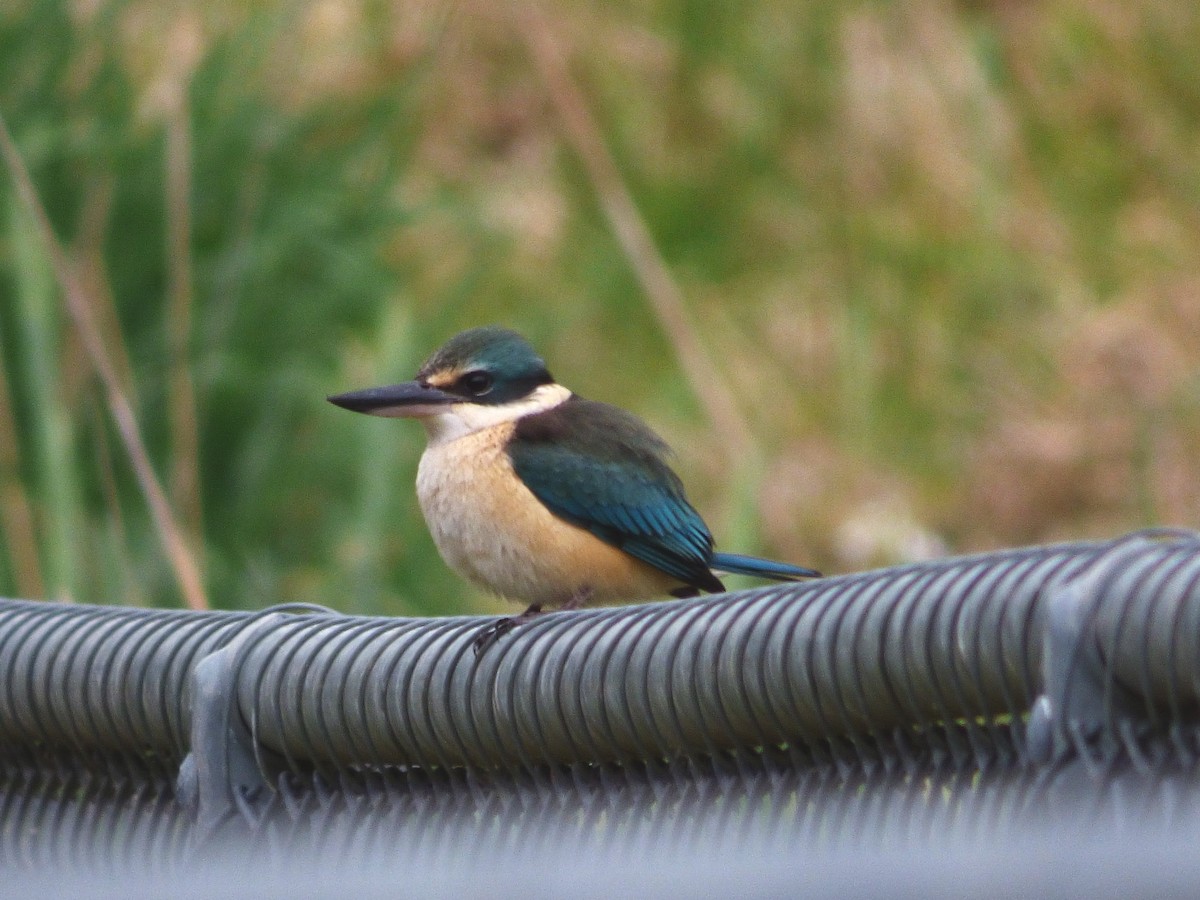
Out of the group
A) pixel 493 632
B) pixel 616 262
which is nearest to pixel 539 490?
pixel 493 632

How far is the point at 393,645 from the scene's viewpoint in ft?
5.21

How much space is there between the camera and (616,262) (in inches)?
215

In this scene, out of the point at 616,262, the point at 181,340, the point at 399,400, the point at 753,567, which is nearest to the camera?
the point at 399,400

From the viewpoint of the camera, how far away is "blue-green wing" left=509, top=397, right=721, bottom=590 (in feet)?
8.93

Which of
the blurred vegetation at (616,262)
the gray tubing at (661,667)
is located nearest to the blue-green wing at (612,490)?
the blurred vegetation at (616,262)

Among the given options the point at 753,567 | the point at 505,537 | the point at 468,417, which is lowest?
the point at 753,567

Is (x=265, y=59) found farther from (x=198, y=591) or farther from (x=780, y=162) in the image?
(x=198, y=591)

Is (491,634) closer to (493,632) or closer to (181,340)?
(493,632)

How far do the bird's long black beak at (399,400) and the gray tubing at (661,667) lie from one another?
75 cm

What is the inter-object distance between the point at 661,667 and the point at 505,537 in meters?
1.22

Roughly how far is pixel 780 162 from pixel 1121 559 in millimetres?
4578

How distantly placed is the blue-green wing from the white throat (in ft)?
0.17

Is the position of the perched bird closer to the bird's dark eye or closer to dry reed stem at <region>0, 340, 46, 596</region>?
the bird's dark eye

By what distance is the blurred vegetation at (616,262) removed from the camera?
13.1ft
